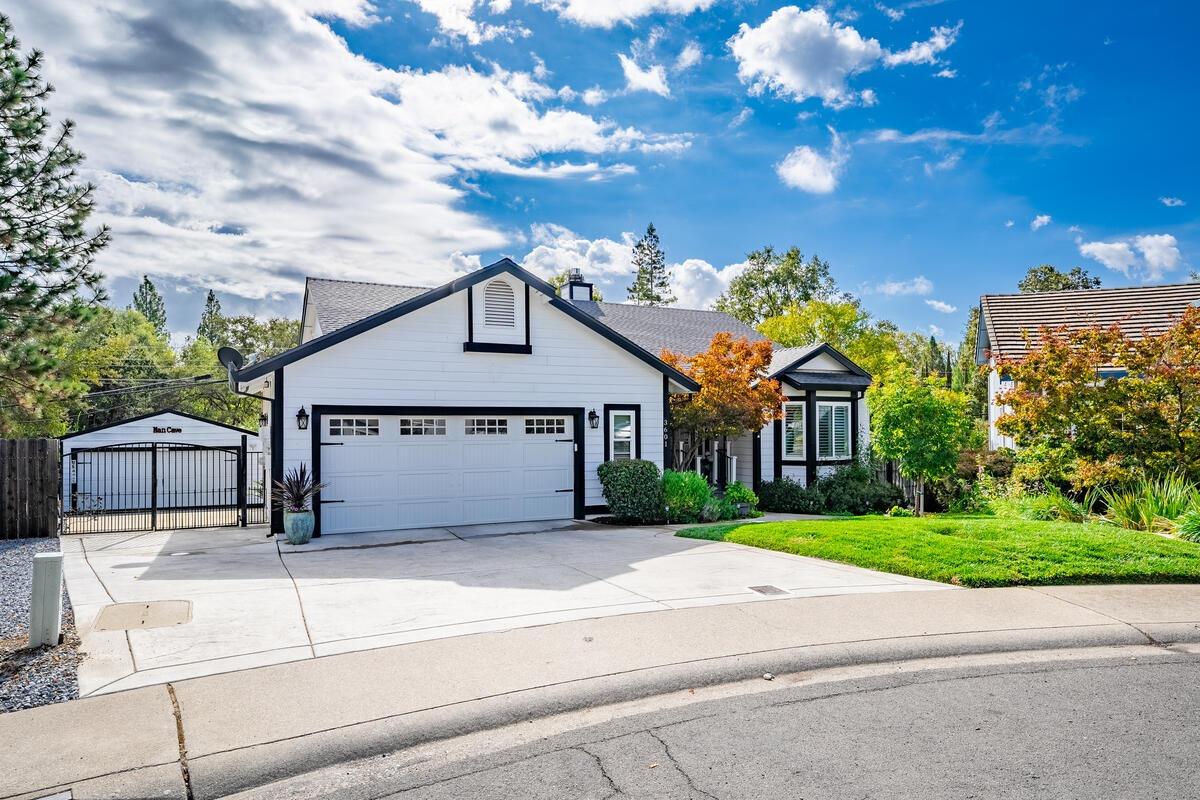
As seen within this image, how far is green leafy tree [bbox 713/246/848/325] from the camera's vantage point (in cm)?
4197

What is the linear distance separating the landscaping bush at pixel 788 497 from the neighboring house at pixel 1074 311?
5529mm

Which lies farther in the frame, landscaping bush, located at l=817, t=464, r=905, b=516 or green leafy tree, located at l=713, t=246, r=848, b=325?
green leafy tree, located at l=713, t=246, r=848, b=325

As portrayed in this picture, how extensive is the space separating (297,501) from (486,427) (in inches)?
152

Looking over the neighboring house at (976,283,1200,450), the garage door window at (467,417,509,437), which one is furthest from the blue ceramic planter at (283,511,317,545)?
the neighboring house at (976,283,1200,450)

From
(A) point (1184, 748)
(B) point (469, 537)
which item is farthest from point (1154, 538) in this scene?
(B) point (469, 537)

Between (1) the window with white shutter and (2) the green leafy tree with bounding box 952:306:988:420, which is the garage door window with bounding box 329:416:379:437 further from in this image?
(2) the green leafy tree with bounding box 952:306:988:420

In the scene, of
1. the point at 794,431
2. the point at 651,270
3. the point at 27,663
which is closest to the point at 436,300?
the point at 27,663

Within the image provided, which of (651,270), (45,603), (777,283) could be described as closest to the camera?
(45,603)

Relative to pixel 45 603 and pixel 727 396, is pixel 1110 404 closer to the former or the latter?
pixel 727 396

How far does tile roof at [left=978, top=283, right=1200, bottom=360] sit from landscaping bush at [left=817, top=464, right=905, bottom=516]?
4911 millimetres

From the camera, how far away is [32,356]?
36.0ft

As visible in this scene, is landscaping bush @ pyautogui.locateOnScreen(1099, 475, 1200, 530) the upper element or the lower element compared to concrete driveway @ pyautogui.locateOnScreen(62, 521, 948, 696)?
upper

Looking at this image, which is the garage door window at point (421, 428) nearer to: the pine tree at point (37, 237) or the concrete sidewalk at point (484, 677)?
the pine tree at point (37, 237)

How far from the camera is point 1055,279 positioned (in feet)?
161
